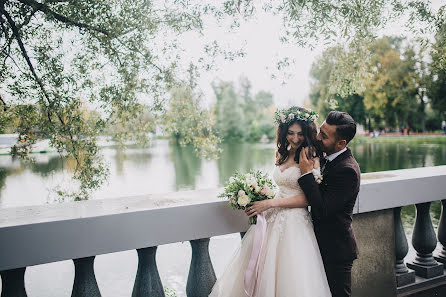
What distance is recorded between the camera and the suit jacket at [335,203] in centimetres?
228

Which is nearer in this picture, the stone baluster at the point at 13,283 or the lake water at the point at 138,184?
the stone baluster at the point at 13,283

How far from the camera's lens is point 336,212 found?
92.4 inches

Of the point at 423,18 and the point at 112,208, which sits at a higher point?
the point at 423,18

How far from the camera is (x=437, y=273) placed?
3.36m

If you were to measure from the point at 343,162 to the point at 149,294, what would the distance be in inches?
58.5

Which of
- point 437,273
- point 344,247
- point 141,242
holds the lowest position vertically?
point 437,273

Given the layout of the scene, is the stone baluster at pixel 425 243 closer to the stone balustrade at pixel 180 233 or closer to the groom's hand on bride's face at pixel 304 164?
the stone balustrade at pixel 180 233

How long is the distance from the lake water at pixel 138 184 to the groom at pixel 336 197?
4.00ft

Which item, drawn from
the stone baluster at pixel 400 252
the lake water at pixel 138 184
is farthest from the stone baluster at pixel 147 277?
the stone baluster at pixel 400 252

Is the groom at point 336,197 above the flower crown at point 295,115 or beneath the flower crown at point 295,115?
beneath

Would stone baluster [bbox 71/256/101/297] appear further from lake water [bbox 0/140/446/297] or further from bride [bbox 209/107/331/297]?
lake water [bbox 0/140/446/297]

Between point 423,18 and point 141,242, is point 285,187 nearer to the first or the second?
point 141,242

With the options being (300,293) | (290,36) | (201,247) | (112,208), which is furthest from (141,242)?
(290,36)

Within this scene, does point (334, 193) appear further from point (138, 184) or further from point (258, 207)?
point (138, 184)
